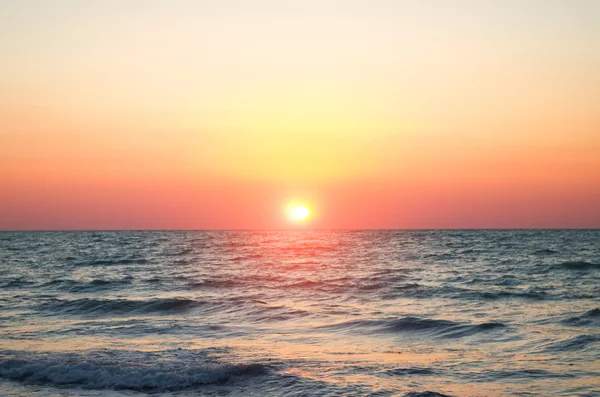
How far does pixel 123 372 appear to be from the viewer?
1444cm

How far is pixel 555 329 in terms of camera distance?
19.6 metres

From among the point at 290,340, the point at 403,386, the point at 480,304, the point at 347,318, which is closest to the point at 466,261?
the point at 480,304

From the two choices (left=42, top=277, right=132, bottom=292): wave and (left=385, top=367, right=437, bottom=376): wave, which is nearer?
(left=385, top=367, right=437, bottom=376): wave

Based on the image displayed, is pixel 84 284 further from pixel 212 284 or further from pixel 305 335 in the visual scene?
pixel 305 335

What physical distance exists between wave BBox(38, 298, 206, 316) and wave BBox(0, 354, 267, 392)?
9779 millimetres

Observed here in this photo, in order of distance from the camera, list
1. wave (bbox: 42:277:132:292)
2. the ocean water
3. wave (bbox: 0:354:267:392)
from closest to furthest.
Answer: the ocean water
wave (bbox: 0:354:267:392)
wave (bbox: 42:277:132:292)

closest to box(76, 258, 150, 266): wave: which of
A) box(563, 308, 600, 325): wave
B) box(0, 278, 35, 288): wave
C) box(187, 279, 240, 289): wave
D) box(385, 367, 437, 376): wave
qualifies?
box(0, 278, 35, 288): wave

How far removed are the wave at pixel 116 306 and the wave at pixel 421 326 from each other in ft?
27.3

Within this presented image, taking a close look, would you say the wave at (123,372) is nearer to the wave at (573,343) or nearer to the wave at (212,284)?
the wave at (573,343)

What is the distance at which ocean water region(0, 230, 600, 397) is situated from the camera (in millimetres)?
13609

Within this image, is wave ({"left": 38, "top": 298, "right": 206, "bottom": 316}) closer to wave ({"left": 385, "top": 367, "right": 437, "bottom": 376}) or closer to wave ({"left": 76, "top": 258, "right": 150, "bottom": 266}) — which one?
wave ({"left": 385, "top": 367, "right": 437, "bottom": 376})

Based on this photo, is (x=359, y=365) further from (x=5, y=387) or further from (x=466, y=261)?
(x=466, y=261)

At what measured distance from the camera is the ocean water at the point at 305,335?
13609mm

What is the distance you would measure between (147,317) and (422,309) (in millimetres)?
10775
